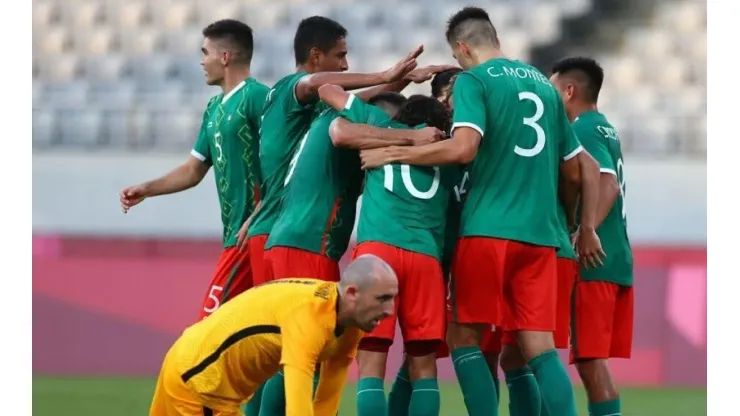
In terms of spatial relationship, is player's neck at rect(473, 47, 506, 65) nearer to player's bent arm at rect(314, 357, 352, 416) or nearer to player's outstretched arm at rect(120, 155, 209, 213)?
player's bent arm at rect(314, 357, 352, 416)

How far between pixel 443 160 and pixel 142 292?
6.08 m

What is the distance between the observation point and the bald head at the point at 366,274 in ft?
12.3

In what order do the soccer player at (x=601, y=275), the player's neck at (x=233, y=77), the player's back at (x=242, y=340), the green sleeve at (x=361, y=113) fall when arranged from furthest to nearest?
1. the player's neck at (x=233, y=77)
2. the soccer player at (x=601, y=275)
3. the green sleeve at (x=361, y=113)
4. the player's back at (x=242, y=340)

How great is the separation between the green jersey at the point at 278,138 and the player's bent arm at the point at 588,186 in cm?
122

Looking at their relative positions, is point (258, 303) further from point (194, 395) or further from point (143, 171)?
point (143, 171)

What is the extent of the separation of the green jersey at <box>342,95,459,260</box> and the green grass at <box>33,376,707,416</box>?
10.3 feet

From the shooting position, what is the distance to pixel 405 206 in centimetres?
477

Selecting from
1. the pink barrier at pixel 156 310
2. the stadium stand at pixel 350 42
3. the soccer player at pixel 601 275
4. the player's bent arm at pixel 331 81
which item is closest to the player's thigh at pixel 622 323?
the soccer player at pixel 601 275

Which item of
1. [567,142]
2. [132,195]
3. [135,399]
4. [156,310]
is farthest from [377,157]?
[156,310]

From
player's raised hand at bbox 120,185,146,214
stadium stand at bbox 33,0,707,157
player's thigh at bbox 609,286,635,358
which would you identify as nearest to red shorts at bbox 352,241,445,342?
player's thigh at bbox 609,286,635,358

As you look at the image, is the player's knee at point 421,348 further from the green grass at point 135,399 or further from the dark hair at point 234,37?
the green grass at point 135,399

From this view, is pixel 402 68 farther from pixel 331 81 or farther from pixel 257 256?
pixel 257 256

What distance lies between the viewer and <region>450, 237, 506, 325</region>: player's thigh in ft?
15.6
